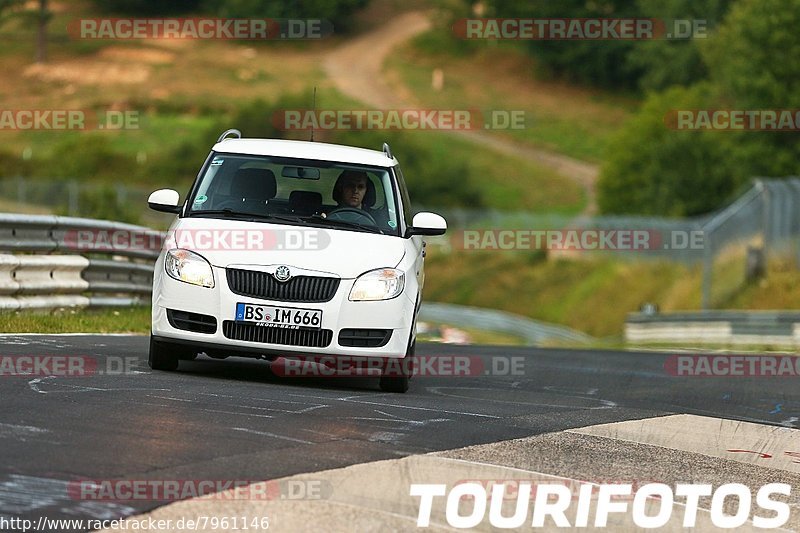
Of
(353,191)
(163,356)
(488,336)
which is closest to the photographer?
(163,356)

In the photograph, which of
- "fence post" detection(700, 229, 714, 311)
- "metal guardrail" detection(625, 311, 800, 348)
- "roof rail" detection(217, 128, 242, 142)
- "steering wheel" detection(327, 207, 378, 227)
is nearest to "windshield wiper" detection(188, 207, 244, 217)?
"steering wheel" detection(327, 207, 378, 227)

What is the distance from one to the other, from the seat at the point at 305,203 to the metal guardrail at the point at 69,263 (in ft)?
15.4

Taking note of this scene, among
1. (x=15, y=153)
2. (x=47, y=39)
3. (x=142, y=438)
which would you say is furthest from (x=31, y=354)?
(x=47, y=39)

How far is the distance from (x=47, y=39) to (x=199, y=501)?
11910 cm

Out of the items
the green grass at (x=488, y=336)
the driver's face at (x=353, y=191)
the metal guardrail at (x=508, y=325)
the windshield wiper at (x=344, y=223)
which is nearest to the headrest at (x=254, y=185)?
the windshield wiper at (x=344, y=223)

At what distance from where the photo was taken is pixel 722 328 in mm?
29156

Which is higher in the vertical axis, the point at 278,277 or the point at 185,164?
the point at 185,164

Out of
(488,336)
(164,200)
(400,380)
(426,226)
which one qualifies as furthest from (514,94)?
(400,380)

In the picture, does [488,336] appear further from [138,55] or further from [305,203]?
[138,55]

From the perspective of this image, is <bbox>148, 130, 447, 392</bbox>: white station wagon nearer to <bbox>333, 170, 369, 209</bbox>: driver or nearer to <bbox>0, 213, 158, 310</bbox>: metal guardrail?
<bbox>333, 170, 369, 209</bbox>: driver

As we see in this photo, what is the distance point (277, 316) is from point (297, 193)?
1.41m

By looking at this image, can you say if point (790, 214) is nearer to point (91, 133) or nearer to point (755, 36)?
point (755, 36)

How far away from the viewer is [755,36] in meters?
66.2

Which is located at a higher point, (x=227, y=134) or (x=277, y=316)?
(x=227, y=134)
